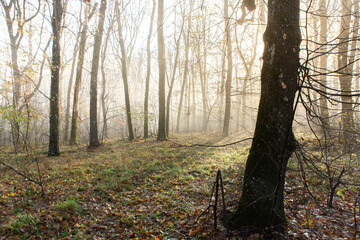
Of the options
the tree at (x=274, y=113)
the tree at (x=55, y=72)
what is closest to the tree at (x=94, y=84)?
the tree at (x=55, y=72)

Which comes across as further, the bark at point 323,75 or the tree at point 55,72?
the tree at point 55,72

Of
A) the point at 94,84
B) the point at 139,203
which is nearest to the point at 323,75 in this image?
the point at 139,203

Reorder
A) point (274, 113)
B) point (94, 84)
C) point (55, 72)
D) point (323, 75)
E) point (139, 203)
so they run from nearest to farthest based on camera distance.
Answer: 1. point (274, 113)
2. point (323, 75)
3. point (139, 203)
4. point (55, 72)
5. point (94, 84)

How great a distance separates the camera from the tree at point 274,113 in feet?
9.31

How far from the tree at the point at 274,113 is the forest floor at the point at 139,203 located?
31 cm

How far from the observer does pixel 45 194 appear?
4.78 m

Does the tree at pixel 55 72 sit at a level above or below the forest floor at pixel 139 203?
above

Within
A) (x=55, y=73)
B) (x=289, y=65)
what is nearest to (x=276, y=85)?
(x=289, y=65)

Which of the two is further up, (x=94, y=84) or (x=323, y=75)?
(x=94, y=84)

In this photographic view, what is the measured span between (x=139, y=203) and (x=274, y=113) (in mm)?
3752

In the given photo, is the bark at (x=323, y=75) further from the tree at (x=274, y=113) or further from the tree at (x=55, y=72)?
the tree at (x=55, y=72)

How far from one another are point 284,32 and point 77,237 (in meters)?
4.61

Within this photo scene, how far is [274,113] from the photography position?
9.50 ft

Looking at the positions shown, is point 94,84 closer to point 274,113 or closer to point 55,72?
point 55,72
